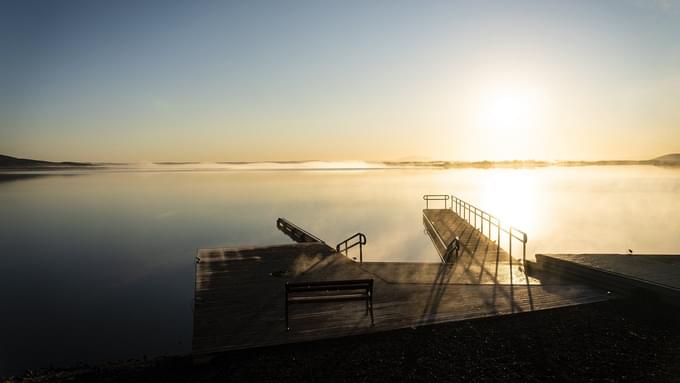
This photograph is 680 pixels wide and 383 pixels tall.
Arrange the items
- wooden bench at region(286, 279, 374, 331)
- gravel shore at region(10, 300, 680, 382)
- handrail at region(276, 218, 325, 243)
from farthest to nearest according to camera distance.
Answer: handrail at region(276, 218, 325, 243) → wooden bench at region(286, 279, 374, 331) → gravel shore at region(10, 300, 680, 382)

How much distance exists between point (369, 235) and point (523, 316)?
25.5m

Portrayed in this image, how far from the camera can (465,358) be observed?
22.3ft

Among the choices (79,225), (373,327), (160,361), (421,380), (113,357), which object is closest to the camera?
(421,380)

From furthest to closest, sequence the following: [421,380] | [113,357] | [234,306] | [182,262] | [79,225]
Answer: [79,225], [182,262], [113,357], [234,306], [421,380]

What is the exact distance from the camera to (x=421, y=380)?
242 inches

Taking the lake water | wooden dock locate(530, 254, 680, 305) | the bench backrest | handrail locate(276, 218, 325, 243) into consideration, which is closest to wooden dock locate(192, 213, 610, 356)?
wooden dock locate(530, 254, 680, 305)

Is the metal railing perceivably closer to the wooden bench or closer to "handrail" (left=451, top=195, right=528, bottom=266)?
"handrail" (left=451, top=195, right=528, bottom=266)

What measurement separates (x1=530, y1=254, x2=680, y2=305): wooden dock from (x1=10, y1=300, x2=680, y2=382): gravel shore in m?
1.13

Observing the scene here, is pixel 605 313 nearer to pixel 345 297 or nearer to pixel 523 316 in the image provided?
pixel 523 316

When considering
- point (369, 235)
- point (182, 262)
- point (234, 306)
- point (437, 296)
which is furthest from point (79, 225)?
point (437, 296)

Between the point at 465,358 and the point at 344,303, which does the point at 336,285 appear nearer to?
the point at 344,303

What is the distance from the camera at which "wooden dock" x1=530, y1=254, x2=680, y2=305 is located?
9.26 metres

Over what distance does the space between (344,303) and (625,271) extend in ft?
25.2

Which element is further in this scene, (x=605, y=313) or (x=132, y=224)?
(x=132, y=224)
